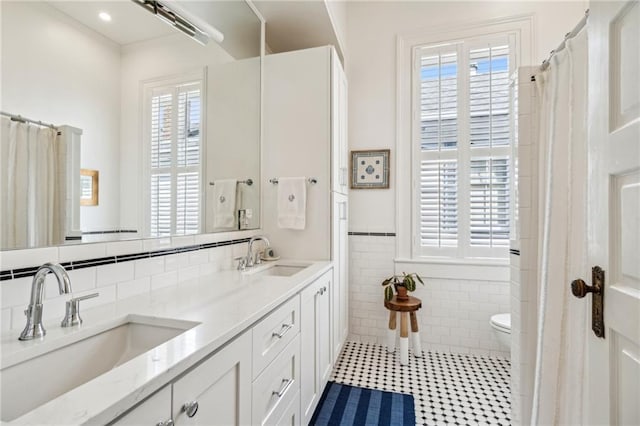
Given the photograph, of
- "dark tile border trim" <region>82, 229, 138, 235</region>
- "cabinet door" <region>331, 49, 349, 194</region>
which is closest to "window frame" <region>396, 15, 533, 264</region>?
"cabinet door" <region>331, 49, 349, 194</region>

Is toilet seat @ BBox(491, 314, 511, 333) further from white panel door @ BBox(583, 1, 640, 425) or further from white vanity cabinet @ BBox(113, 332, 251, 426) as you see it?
white vanity cabinet @ BBox(113, 332, 251, 426)

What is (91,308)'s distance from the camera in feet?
3.31

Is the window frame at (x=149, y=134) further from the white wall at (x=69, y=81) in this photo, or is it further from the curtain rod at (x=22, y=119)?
the curtain rod at (x=22, y=119)

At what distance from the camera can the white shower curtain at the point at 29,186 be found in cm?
83

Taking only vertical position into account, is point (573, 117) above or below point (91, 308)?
above

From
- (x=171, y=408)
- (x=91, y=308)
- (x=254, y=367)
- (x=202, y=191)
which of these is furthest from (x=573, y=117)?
(x=91, y=308)

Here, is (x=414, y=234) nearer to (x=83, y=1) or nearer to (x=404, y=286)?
(x=404, y=286)

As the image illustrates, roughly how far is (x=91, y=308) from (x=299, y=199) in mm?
1386

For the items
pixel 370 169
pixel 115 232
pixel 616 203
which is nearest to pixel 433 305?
pixel 370 169

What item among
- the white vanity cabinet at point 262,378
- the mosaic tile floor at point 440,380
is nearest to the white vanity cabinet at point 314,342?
the white vanity cabinet at point 262,378

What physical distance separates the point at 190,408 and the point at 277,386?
22.3 inches

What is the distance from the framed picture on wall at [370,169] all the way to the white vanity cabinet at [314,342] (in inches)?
42.9

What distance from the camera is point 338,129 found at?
2.31 metres

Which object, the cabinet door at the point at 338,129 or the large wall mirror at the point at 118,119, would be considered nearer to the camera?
the large wall mirror at the point at 118,119
